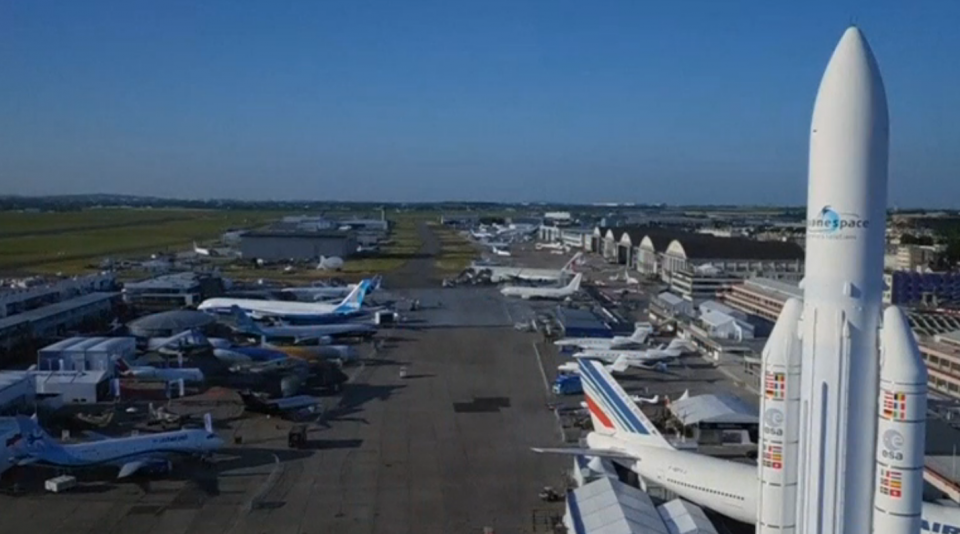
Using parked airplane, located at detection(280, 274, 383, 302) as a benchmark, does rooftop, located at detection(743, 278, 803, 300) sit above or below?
above

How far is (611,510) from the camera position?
87.6ft

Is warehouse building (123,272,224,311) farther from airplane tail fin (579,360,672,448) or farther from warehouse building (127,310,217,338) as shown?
airplane tail fin (579,360,672,448)

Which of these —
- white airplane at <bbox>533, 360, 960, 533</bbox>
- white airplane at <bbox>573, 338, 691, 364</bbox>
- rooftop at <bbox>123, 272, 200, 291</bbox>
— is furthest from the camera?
rooftop at <bbox>123, 272, 200, 291</bbox>

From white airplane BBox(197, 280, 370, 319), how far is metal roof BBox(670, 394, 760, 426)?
37.3 metres

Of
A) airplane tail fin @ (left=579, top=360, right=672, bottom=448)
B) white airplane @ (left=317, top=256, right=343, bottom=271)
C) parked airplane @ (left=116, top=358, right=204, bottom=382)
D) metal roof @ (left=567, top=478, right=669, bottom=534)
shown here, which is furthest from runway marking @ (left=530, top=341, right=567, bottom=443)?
white airplane @ (left=317, top=256, right=343, bottom=271)

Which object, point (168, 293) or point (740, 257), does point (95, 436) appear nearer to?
point (168, 293)

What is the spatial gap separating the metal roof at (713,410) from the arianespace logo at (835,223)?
21.8 m

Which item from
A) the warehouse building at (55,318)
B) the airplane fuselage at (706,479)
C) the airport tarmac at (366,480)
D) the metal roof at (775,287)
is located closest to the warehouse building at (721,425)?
the airport tarmac at (366,480)

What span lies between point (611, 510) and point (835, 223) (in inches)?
487

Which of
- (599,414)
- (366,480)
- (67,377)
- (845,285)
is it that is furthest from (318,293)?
(845,285)

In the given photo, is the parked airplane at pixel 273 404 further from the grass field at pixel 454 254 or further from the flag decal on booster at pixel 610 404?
the grass field at pixel 454 254

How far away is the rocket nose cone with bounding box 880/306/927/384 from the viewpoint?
57.5 ft

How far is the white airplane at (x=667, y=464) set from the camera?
92.0ft

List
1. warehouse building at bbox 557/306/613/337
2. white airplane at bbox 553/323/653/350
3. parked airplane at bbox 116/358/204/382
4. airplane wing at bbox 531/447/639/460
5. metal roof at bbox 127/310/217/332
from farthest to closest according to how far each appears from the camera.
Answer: warehouse building at bbox 557/306/613/337, metal roof at bbox 127/310/217/332, white airplane at bbox 553/323/653/350, parked airplane at bbox 116/358/204/382, airplane wing at bbox 531/447/639/460
